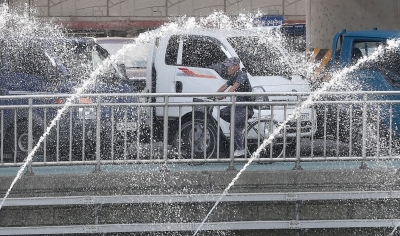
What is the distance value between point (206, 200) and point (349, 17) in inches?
507

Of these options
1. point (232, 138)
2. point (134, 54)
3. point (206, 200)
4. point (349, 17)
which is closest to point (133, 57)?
point (134, 54)

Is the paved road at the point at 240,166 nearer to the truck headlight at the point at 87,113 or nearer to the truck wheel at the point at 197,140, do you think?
the truck wheel at the point at 197,140

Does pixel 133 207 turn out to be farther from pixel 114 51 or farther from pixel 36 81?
pixel 114 51

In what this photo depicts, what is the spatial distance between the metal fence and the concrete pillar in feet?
37.6

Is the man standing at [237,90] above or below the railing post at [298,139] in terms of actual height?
above

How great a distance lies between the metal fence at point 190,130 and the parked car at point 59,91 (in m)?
0.01

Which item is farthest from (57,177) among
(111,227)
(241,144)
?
(241,144)

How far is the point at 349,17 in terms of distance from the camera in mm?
25141

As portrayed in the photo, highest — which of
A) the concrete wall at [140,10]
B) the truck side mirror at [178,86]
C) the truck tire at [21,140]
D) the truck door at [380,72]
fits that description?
the concrete wall at [140,10]

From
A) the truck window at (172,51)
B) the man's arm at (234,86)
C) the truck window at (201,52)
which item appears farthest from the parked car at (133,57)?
the man's arm at (234,86)

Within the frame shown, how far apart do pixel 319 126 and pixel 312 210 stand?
1.00 metres

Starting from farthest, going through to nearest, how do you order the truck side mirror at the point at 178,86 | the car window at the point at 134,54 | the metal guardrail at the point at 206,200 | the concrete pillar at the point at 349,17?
the concrete pillar at the point at 349,17 < the car window at the point at 134,54 < the truck side mirror at the point at 178,86 < the metal guardrail at the point at 206,200

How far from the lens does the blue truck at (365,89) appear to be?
13453 mm

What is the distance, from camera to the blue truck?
530 inches
